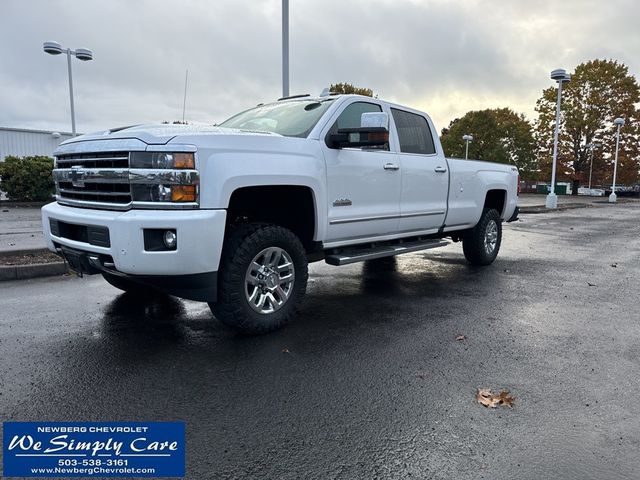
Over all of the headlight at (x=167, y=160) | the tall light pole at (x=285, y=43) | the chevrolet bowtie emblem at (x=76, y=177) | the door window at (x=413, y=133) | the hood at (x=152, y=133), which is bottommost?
the chevrolet bowtie emblem at (x=76, y=177)

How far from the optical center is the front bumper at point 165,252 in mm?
3381

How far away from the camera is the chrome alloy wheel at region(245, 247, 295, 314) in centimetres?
402

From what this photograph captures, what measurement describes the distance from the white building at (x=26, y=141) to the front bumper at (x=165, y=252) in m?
25.5

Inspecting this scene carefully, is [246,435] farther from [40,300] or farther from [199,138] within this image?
[40,300]

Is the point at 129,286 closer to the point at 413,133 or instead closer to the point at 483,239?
the point at 413,133

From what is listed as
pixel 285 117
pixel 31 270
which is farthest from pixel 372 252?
pixel 31 270

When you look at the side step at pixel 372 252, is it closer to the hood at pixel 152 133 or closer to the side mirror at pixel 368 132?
the side mirror at pixel 368 132

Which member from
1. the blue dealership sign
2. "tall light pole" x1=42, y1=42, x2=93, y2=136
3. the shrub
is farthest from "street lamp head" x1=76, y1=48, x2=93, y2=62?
the blue dealership sign

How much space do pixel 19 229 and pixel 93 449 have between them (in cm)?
959

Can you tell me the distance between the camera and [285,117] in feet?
16.9

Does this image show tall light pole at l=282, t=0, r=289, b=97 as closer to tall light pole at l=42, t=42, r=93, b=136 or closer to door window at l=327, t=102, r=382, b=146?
door window at l=327, t=102, r=382, b=146

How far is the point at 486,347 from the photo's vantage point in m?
3.99

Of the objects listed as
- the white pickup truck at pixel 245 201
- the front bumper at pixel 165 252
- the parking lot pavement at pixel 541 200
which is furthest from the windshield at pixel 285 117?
the parking lot pavement at pixel 541 200

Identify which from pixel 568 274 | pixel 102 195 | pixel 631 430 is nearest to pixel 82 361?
pixel 102 195
